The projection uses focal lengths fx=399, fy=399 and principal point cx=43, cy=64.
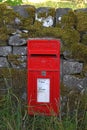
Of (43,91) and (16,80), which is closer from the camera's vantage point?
(43,91)

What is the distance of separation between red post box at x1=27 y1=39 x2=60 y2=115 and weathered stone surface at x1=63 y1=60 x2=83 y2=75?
20 centimetres

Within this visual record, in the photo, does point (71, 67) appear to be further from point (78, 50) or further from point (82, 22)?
point (82, 22)

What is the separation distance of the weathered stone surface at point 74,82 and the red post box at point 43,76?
20 centimetres

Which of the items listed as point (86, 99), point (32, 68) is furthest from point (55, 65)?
point (86, 99)

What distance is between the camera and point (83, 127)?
420 cm

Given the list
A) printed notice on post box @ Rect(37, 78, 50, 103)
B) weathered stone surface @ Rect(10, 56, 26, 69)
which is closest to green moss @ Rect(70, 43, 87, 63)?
printed notice on post box @ Rect(37, 78, 50, 103)

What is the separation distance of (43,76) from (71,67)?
0.36 meters

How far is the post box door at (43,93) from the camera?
4.32 m

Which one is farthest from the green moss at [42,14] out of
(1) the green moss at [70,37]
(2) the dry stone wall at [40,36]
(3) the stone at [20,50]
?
(3) the stone at [20,50]

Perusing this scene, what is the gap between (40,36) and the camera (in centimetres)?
449

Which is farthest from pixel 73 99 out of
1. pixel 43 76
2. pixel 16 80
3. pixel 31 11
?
pixel 31 11

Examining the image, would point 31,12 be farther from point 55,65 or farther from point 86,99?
point 86,99

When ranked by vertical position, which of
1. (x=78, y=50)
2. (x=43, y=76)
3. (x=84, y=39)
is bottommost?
(x=43, y=76)

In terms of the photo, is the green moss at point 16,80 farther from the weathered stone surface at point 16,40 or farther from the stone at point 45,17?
the stone at point 45,17
